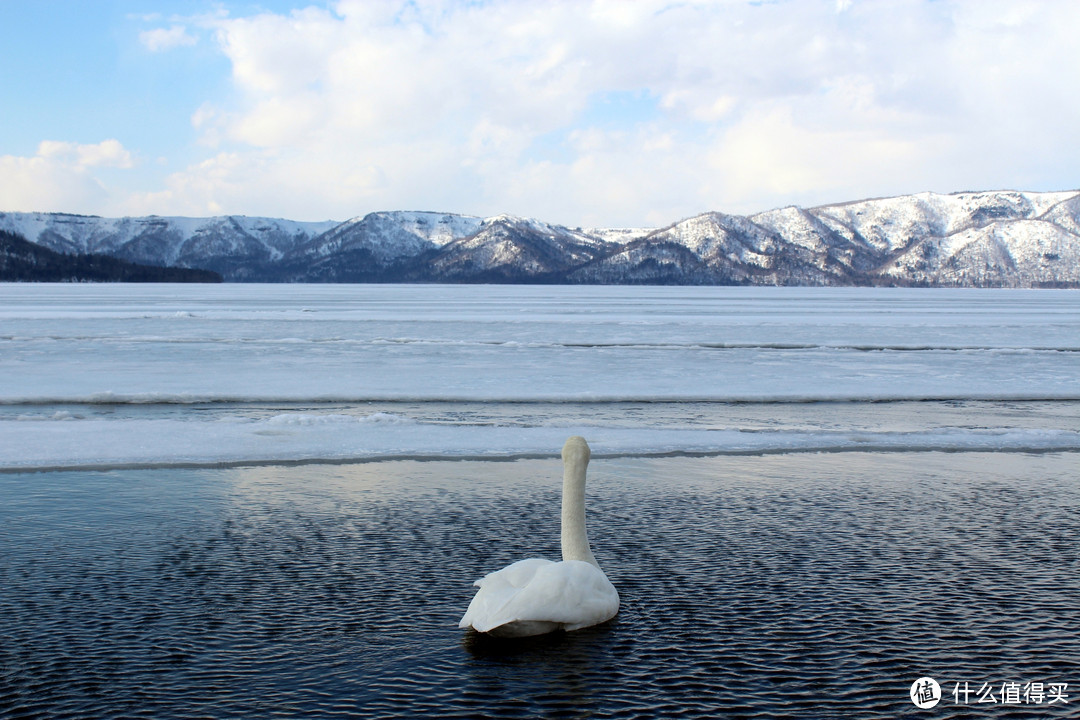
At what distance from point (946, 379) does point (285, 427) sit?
555 inches

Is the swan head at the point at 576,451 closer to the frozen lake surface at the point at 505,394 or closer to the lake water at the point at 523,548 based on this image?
the lake water at the point at 523,548

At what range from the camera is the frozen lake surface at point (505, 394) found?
39.9 ft

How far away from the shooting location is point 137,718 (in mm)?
4523

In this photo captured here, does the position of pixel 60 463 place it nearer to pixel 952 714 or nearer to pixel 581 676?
pixel 581 676

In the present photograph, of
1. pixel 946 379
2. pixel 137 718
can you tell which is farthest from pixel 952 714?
pixel 946 379

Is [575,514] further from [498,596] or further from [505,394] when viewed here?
[505,394]

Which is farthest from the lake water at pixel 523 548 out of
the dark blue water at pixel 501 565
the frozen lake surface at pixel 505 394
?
the frozen lake surface at pixel 505 394

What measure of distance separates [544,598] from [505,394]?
1193 centimetres

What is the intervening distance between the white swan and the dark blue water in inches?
4.6

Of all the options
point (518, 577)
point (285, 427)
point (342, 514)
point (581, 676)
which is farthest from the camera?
point (285, 427)

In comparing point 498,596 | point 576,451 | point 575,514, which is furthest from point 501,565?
point 498,596

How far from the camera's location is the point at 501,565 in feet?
22.2

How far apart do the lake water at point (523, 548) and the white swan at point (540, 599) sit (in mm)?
132

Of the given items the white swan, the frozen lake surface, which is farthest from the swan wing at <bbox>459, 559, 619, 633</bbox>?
the frozen lake surface
